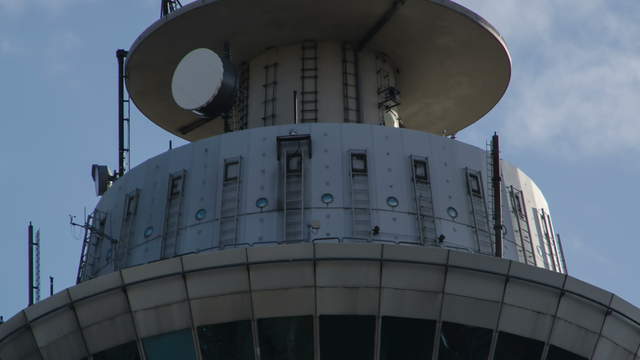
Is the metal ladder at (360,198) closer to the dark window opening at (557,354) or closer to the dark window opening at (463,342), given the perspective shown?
the dark window opening at (463,342)

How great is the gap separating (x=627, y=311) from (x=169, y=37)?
15752mm

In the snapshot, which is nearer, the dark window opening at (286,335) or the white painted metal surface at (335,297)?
the dark window opening at (286,335)

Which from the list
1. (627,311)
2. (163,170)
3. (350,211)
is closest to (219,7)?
(163,170)

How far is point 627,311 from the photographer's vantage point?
3803 cm

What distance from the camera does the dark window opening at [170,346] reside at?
36625mm

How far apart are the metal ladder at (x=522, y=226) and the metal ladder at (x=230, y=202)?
7.38 m

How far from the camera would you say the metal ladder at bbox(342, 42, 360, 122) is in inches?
1727

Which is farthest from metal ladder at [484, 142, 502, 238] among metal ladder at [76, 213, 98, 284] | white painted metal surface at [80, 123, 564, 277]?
metal ladder at [76, 213, 98, 284]

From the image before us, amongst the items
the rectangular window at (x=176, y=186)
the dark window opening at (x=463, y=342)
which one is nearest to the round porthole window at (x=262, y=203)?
the rectangular window at (x=176, y=186)

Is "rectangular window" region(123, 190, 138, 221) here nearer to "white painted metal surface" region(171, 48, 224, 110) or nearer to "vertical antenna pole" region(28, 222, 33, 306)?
"white painted metal surface" region(171, 48, 224, 110)

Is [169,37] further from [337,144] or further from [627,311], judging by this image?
[627,311]

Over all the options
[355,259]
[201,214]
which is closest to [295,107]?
[201,214]

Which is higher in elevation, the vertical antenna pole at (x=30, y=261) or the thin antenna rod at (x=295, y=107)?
the thin antenna rod at (x=295, y=107)

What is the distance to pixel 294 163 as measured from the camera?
40.3 meters
